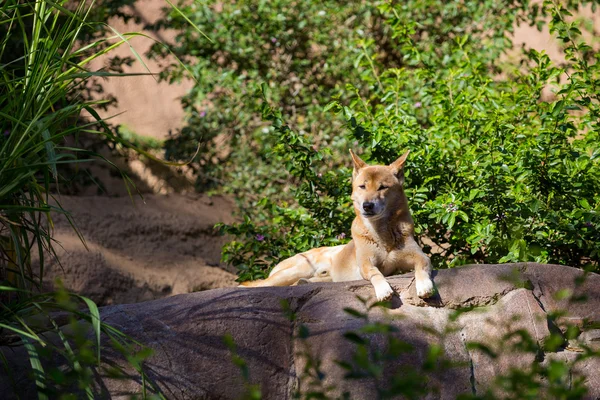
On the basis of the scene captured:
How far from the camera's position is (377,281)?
434cm

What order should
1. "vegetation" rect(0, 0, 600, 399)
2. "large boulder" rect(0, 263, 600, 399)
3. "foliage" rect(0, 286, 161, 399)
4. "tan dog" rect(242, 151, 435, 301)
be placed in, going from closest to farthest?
1. "foliage" rect(0, 286, 161, 399)
2. "vegetation" rect(0, 0, 600, 399)
3. "large boulder" rect(0, 263, 600, 399)
4. "tan dog" rect(242, 151, 435, 301)

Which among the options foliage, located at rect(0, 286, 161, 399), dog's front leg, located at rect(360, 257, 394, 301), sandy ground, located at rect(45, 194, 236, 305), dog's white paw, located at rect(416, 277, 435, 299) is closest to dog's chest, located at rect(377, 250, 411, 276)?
dog's front leg, located at rect(360, 257, 394, 301)

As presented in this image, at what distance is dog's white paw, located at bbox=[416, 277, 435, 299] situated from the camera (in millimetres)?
4211

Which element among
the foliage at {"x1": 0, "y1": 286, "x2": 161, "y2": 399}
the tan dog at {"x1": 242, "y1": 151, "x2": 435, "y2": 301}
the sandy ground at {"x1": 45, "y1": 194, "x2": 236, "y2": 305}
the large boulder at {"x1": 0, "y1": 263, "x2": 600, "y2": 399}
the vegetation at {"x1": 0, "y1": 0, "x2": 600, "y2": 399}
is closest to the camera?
the foliage at {"x1": 0, "y1": 286, "x2": 161, "y2": 399}

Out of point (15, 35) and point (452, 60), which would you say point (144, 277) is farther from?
point (452, 60)

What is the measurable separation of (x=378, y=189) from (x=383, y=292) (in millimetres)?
928

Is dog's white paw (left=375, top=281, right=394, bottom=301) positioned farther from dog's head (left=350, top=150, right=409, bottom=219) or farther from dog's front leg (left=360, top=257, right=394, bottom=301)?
dog's head (left=350, top=150, right=409, bottom=219)

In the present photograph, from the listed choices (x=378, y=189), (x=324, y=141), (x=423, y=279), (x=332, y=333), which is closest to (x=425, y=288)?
(x=423, y=279)

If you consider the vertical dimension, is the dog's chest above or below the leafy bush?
below

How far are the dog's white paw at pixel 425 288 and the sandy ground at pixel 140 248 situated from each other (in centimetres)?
380

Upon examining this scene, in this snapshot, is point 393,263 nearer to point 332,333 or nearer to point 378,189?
point 378,189

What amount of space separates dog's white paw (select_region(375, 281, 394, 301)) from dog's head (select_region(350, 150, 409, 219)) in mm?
699

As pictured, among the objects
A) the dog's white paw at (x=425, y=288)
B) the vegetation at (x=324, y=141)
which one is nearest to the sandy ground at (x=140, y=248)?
the vegetation at (x=324, y=141)

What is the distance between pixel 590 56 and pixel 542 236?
529 cm
